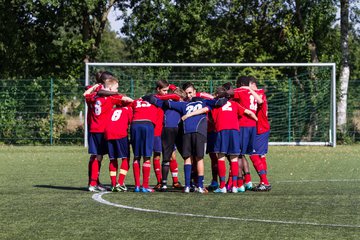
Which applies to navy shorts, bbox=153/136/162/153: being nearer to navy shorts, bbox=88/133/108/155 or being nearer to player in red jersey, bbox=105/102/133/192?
player in red jersey, bbox=105/102/133/192

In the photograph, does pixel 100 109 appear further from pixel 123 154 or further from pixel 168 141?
pixel 168 141

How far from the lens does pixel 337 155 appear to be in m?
26.6

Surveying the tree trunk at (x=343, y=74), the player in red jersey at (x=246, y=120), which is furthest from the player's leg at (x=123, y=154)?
the tree trunk at (x=343, y=74)

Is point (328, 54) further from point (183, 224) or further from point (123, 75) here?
point (183, 224)

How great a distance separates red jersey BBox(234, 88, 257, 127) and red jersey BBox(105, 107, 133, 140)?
1.75 m

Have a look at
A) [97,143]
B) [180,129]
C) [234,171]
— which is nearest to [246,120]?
[234,171]

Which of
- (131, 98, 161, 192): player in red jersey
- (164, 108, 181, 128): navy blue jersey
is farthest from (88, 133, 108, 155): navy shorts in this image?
(164, 108, 181, 128): navy blue jersey

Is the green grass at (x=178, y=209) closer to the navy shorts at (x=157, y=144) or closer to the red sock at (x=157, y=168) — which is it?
the navy shorts at (x=157, y=144)

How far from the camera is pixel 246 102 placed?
15.1 metres

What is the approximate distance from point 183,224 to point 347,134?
80.4 ft

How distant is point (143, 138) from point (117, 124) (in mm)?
450

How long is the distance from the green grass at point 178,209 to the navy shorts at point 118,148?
782mm

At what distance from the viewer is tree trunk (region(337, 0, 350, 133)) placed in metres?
34.6

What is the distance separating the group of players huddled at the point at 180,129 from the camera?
14.7 meters
